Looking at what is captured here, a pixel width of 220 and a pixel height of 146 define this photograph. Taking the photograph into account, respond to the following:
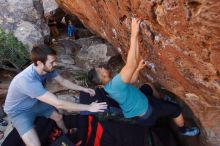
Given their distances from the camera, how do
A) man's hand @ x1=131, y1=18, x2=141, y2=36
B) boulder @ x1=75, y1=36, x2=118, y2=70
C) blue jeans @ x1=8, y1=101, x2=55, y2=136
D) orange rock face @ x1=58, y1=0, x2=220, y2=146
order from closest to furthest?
orange rock face @ x1=58, y1=0, x2=220, y2=146 < man's hand @ x1=131, y1=18, x2=141, y2=36 < blue jeans @ x1=8, y1=101, x2=55, y2=136 < boulder @ x1=75, y1=36, x2=118, y2=70

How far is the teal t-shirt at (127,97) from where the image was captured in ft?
15.0

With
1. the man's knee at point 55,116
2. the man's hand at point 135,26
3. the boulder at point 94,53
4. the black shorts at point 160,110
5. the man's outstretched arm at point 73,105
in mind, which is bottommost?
the man's knee at point 55,116

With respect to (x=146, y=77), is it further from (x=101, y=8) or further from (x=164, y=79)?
(x=101, y=8)

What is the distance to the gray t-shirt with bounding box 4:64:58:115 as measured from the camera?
4.70 meters

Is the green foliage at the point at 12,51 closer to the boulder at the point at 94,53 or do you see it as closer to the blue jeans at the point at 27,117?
the boulder at the point at 94,53

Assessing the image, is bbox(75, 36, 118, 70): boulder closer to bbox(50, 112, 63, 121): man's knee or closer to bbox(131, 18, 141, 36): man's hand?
bbox(50, 112, 63, 121): man's knee

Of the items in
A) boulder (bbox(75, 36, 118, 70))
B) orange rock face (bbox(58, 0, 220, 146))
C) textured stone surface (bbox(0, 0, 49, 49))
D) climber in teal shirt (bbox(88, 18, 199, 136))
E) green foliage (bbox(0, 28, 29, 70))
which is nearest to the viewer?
orange rock face (bbox(58, 0, 220, 146))

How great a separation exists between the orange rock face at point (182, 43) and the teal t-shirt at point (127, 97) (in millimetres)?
402

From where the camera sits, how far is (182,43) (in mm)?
3652

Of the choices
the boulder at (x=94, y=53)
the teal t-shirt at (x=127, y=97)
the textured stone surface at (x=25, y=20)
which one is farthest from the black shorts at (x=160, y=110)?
the textured stone surface at (x=25, y=20)

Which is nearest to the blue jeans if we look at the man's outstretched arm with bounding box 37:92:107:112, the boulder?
the man's outstretched arm with bounding box 37:92:107:112

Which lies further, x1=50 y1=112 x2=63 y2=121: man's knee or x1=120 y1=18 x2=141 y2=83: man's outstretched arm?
x1=50 y1=112 x2=63 y2=121: man's knee

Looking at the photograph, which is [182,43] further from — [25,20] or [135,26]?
[25,20]

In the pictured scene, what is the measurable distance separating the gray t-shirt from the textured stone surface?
394cm
